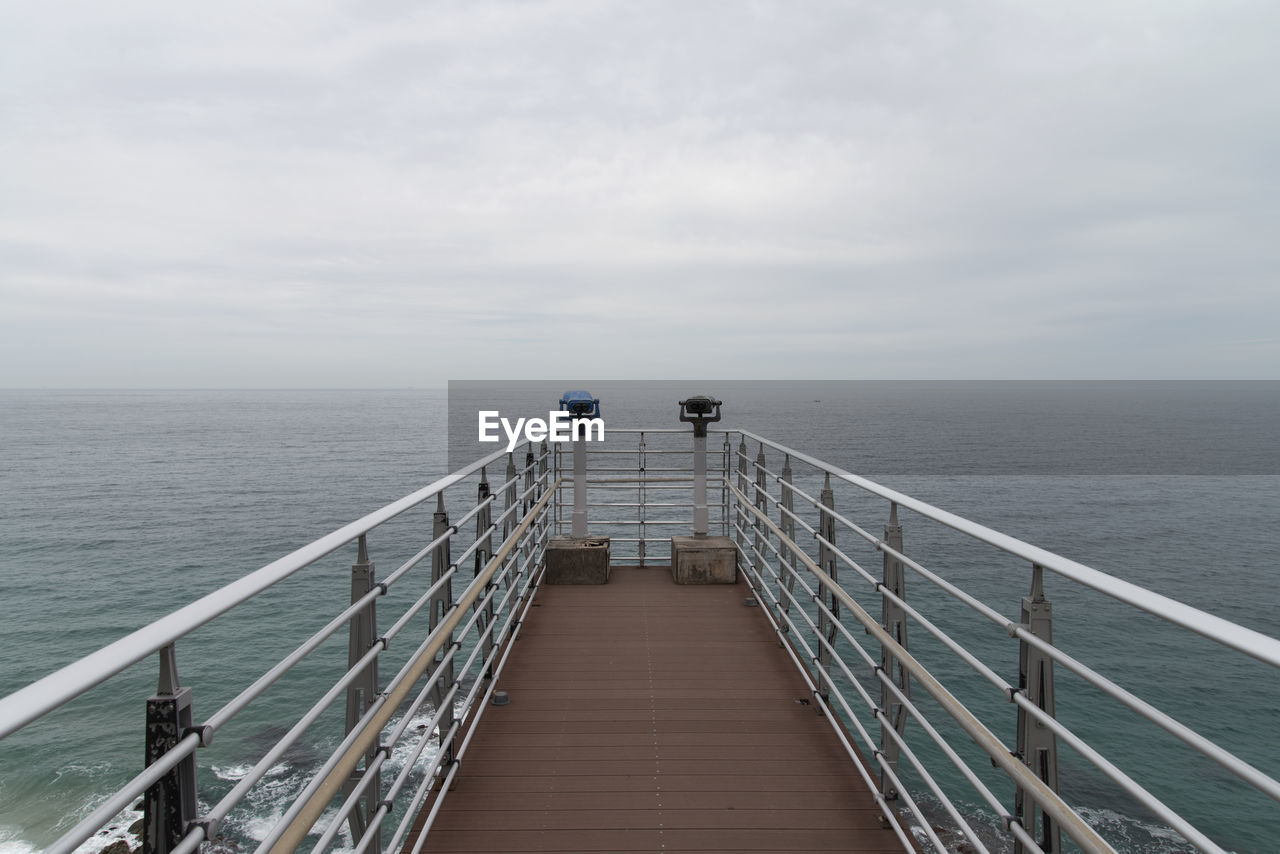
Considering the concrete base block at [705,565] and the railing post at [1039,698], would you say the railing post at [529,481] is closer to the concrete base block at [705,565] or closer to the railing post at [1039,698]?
the concrete base block at [705,565]

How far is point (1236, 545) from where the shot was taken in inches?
1259

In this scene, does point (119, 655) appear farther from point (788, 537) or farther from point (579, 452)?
point (579, 452)

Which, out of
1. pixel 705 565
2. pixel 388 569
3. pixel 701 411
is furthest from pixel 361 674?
pixel 388 569

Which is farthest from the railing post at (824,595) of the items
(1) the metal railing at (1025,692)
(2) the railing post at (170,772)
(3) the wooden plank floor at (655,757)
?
(2) the railing post at (170,772)

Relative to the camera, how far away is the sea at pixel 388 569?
Answer: 13680mm

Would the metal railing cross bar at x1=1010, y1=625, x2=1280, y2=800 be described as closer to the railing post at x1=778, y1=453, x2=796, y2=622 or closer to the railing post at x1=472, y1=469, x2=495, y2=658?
the railing post at x1=472, y1=469, x2=495, y2=658

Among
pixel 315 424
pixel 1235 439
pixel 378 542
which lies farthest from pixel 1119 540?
pixel 315 424

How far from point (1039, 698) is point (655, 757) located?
6.82 feet

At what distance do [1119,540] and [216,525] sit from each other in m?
41.3

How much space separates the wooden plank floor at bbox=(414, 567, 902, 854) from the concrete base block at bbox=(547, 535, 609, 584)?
3.91ft

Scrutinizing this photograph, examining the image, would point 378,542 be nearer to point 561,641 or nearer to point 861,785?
point 561,641

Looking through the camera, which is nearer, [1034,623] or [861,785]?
[1034,623]

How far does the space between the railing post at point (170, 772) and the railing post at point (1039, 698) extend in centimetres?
198

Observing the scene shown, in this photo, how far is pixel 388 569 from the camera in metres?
24.0
